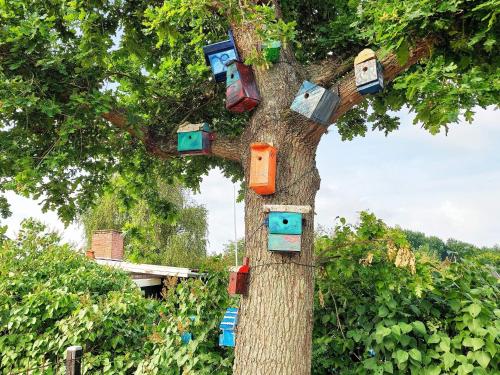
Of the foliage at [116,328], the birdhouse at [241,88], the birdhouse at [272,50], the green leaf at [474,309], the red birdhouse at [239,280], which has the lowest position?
the foliage at [116,328]

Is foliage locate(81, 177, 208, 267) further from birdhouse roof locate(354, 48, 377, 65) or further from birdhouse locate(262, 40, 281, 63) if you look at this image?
birdhouse roof locate(354, 48, 377, 65)

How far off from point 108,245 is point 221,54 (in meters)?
12.0

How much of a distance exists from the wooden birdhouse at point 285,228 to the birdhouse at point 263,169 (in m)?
0.18

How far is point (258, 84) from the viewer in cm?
390

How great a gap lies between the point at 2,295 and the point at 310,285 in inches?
160

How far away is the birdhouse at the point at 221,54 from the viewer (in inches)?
159

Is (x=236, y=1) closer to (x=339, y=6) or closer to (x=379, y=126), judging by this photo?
(x=339, y=6)

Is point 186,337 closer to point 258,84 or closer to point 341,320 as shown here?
point 341,320

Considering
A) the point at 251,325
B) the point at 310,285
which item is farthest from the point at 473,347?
the point at 251,325

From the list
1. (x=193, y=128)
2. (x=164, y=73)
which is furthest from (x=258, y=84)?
(x=164, y=73)

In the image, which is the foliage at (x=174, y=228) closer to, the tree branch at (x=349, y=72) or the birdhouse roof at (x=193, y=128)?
the birdhouse roof at (x=193, y=128)

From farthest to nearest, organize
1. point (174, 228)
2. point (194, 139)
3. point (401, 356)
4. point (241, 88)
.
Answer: point (174, 228), point (194, 139), point (241, 88), point (401, 356)

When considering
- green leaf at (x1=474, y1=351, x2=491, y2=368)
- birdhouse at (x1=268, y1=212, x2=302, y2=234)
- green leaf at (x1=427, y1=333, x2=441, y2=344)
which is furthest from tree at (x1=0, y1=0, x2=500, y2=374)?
green leaf at (x1=474, y1=351, x2=491, y2=368)

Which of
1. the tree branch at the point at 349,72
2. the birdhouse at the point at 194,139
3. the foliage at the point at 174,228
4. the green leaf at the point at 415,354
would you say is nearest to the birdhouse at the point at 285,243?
the tree branch at the point at 349,72
